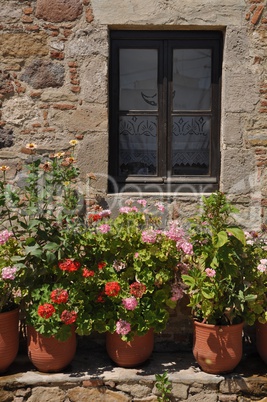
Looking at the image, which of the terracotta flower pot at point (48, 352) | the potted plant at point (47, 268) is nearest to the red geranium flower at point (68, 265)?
the potted plant at point (47, 268)

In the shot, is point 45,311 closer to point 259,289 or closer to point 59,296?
point 59,296

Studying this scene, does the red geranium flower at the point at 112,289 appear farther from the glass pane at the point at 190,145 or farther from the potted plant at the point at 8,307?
the glass pane at the point at 190,145

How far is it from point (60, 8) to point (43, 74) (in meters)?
0.55

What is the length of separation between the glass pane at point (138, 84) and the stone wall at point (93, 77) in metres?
0.27

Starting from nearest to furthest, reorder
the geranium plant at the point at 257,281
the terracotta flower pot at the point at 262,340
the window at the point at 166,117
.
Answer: the geranium plant at the point at 257,281
the terracotta flower pot at the point at 262,340
the window at the point at 166,117

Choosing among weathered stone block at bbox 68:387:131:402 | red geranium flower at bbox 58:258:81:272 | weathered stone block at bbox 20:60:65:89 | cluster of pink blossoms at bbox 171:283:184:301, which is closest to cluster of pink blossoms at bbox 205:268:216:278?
cluster of pink blossoms at bbox 171:283:184:301

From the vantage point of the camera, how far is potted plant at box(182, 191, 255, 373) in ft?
9.84

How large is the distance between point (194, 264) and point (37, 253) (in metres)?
1.17

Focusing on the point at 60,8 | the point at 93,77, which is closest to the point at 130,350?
the point at 93,77

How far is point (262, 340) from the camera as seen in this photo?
10.7 ft

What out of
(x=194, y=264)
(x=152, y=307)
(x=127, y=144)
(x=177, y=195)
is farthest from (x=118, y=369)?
(x=127, y=144)

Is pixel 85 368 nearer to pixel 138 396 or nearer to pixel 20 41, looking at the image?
pixel 138 396

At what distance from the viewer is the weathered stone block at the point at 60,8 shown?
11.7 feet

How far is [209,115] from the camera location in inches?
151
